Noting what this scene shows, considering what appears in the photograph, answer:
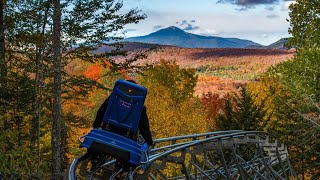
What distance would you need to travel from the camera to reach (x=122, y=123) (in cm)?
841

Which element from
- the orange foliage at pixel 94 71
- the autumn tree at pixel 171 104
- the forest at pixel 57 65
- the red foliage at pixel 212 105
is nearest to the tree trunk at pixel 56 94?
the forest at pixel 57 65

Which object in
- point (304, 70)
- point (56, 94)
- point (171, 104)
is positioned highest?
point (304, 70)

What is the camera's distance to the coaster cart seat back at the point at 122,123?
27.0ft

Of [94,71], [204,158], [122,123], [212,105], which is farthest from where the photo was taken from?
[212,105]

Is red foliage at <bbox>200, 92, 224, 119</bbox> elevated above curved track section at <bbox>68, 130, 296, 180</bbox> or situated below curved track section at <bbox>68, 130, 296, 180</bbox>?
below

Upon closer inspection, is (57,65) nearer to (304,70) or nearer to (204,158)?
(204,158)

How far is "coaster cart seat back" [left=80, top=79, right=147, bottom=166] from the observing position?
823 centimetres

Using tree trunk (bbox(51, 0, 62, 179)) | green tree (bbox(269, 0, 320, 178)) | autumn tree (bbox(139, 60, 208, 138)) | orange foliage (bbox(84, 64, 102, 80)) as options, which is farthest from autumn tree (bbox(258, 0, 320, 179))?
orange foliage (bbox(84, 64, 102, 80))

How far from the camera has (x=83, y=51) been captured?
1886cm

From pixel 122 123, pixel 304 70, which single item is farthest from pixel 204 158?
pixel 304 70

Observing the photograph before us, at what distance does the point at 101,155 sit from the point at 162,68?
37.7 m

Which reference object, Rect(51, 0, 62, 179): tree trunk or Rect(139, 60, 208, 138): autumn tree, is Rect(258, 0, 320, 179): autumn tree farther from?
Rect(139, 60, 208, 138): autumn tree

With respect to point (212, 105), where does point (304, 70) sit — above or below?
above

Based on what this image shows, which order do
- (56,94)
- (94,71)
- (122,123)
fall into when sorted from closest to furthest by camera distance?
(122,123) < (56,94) < (94,71)
